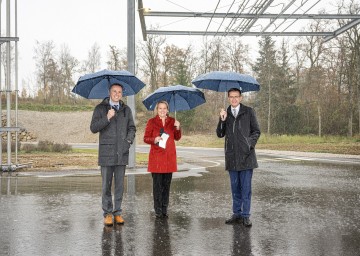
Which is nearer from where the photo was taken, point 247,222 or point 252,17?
point 247,222

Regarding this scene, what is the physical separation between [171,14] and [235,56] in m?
31.0

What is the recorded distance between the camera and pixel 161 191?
20.8ft

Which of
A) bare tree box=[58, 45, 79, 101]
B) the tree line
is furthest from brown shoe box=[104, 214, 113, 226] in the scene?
bare tree box=[58, 45, 79, 101]

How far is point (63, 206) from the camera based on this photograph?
7066 millimetres

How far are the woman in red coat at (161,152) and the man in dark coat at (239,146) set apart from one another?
2.59ft

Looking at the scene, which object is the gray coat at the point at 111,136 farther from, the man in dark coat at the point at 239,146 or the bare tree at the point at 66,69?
the bare tree at the point at 66,69

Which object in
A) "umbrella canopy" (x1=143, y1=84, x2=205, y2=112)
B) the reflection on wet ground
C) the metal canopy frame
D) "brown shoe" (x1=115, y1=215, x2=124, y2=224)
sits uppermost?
the metal canopy frame

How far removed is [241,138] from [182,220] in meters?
1.50

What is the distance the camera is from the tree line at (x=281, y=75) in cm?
3509

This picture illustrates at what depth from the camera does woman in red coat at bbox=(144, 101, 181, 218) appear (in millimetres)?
6191

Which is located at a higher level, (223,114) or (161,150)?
(223,114)

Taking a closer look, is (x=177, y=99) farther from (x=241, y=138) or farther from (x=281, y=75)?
(x=281, y=75)

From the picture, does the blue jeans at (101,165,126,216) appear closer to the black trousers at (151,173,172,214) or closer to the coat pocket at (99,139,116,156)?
the coat pocket at (99,139,116,156)

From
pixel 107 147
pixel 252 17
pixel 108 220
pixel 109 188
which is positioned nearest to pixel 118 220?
pixel 108 220
